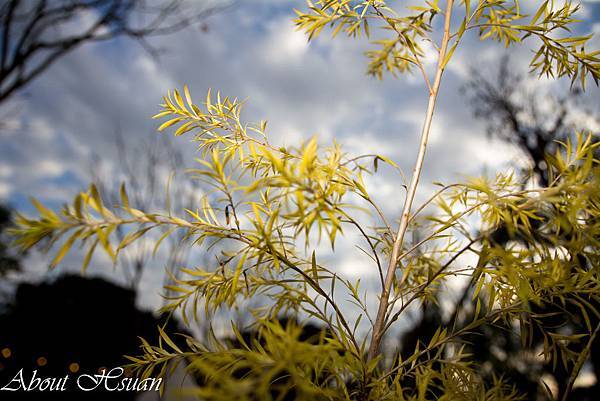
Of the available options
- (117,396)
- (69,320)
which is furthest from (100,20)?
(117,396)

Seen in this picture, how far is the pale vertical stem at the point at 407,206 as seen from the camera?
1.03 m

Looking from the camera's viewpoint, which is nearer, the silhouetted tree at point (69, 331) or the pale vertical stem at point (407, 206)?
the pale vertical stem at point (407, 206)

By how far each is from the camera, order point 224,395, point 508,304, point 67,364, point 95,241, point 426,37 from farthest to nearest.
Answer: point 67,364
point 426,37
point 508,304
point 95,241
point 224,395

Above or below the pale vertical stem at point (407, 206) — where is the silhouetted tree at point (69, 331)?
below

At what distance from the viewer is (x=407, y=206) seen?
3.66ft

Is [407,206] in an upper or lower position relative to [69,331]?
upper

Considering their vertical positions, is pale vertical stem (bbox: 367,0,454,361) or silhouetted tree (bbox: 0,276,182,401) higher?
pale vertical stem (bbox: 367,0,454,361)

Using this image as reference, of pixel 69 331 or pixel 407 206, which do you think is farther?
pixel 69 331

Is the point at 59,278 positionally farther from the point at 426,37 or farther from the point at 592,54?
the point at 592,54

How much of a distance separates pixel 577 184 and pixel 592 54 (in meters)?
0.71

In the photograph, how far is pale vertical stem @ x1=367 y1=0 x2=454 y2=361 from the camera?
1.03 meters

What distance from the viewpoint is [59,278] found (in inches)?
213

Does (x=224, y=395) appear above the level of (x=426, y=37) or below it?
below

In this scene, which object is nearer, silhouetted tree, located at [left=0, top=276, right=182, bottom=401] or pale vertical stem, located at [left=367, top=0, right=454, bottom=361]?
pale vertical stem, located at [left=367, top=0, right=454, bottom=361]
